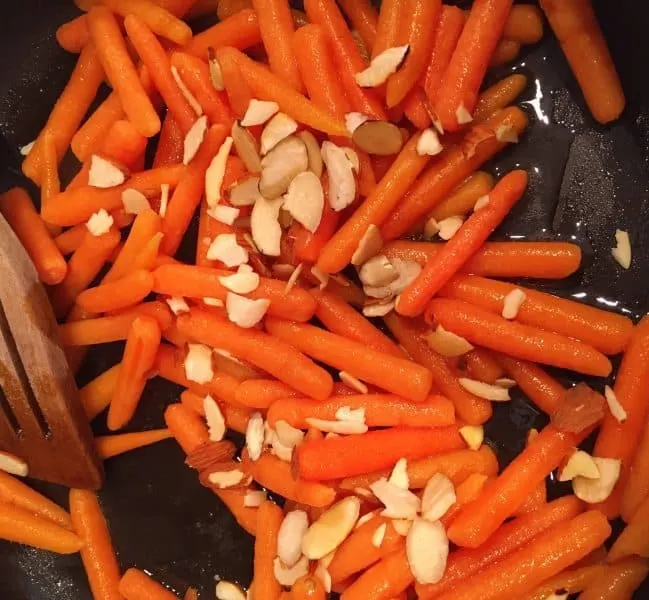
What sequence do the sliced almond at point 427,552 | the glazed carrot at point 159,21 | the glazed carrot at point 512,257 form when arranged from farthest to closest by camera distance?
1. the glazed carrot at point 159,21
2. the glazed carrot at point 512,257
3. the sliced almond at point 427,552

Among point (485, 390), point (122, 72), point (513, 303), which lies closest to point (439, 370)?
point (485, 390)

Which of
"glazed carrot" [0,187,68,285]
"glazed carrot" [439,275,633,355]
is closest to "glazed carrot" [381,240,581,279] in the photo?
"glazed carrot" [439,275,633,355]

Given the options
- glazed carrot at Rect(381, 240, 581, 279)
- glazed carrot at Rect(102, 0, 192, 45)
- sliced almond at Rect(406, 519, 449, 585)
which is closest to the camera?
sliced almond at Rect(406, 519, 449, 585)

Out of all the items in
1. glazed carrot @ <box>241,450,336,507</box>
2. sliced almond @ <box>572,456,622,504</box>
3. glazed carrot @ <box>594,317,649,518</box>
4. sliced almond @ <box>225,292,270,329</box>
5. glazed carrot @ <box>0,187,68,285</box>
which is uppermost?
glazed carrot @ <box>0,187,68,285</box>

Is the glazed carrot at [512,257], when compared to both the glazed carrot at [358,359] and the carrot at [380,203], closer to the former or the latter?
the carrot at [380,203]

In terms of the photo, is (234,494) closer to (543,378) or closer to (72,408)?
(72,408)

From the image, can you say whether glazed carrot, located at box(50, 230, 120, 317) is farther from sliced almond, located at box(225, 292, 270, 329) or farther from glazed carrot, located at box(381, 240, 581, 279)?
glazed carrot, located at box(381, 240, 581, 279)

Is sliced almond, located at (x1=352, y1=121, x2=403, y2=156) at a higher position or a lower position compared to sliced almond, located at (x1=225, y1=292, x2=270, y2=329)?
higher

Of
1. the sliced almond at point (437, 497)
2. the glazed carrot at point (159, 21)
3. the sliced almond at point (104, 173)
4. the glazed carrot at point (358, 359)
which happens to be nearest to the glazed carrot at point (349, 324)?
the glazed carrot at point (358, 359)
